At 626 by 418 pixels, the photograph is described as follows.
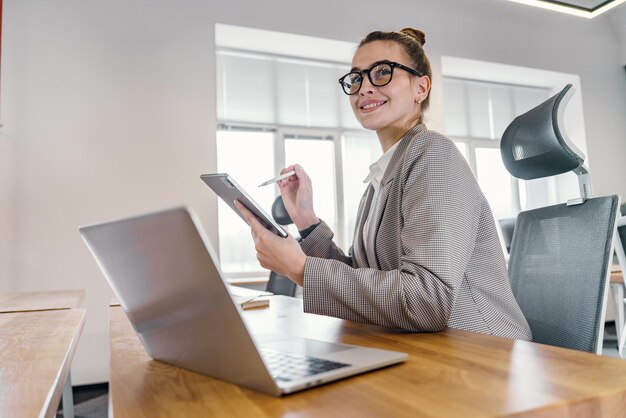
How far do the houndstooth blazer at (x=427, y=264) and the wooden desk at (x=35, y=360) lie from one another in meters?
0.40

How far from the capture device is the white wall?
10.1ft

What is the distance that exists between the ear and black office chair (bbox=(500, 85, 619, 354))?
24 cm

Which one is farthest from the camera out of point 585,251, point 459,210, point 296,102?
point 296,102

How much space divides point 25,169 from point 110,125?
592mm

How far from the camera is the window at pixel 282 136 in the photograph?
13.5 ft

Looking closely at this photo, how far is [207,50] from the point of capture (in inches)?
140

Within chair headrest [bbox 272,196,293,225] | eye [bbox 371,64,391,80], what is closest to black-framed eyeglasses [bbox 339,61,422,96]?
eye [bbox 371,64,391,80]

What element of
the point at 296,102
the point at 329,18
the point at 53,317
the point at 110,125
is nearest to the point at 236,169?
the point at 296,102

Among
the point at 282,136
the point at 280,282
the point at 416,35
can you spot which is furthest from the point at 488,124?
the point at 416,35

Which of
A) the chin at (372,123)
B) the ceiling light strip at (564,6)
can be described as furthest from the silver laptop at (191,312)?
the ceiling light strip at (564,6)

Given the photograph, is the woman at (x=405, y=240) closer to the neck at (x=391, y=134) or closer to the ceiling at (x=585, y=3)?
the neck at (x=391, y=134)

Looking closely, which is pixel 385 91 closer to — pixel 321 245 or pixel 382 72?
pixel 382 72

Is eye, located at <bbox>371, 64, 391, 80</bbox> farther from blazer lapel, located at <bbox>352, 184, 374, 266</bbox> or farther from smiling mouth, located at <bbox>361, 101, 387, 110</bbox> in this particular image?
blazer lapel, located at <bbox>352, 184, 374, 266</bbox>

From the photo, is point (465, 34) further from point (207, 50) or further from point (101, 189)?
point (101, 189)
